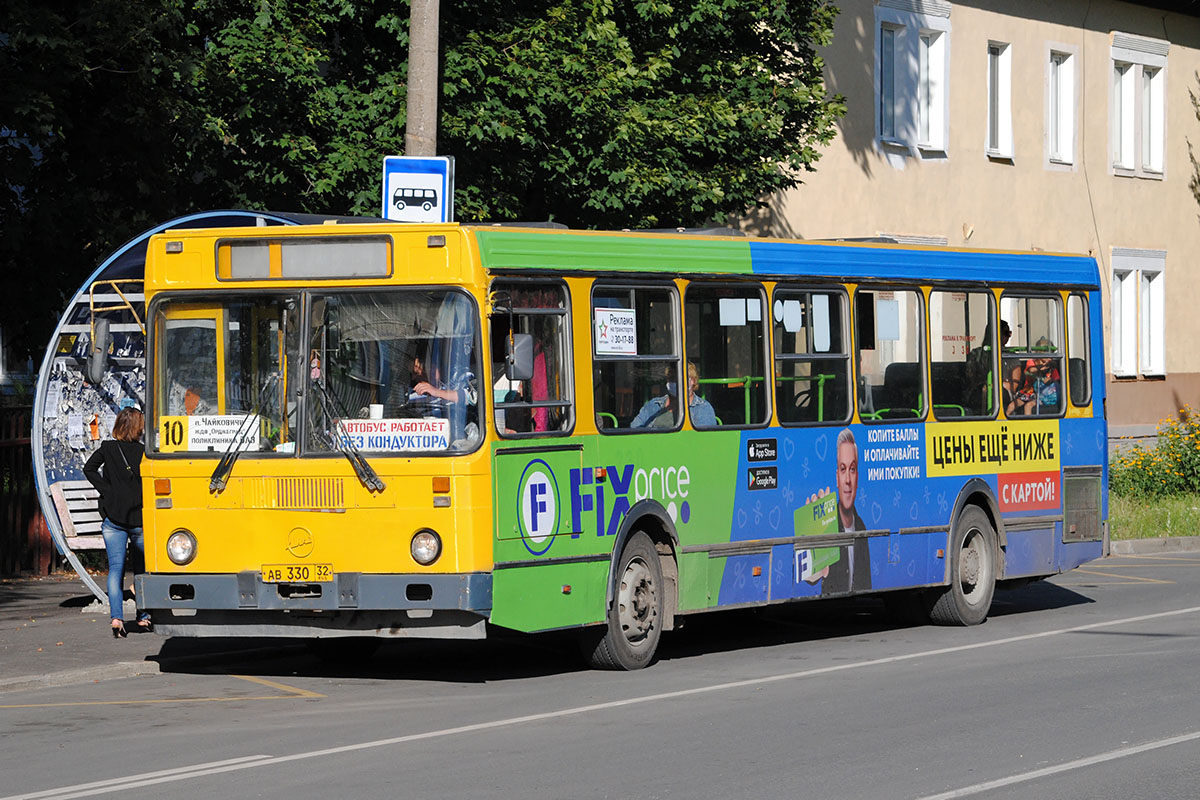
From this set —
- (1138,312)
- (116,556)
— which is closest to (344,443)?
(116,556)

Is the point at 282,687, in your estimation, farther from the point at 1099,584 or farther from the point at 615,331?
the point at 1099,584

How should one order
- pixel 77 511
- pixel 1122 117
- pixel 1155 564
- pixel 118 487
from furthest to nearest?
1. pixel 1122 117
2. pixel 1155 564
3. pixel 77 511
4. pixel 118 487

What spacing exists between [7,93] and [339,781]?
987 centimetres

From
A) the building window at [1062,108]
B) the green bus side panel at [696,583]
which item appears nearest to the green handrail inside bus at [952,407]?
the green bus side panel at [696,583]

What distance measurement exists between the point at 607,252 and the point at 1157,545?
12891 mm

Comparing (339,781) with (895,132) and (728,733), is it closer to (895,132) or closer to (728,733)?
(728,733)

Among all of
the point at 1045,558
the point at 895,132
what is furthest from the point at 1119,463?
the point at 1045,558

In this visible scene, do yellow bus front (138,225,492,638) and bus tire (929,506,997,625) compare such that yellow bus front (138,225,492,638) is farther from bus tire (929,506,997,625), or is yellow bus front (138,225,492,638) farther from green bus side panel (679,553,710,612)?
bus tire (929,506,997,625)

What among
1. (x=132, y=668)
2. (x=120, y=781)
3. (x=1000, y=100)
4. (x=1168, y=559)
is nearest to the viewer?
(x=120, y=781)

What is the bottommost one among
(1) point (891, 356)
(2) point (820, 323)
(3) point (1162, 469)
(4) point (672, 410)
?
(3) point (1162, 469)

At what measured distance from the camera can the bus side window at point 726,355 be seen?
13.2 metres

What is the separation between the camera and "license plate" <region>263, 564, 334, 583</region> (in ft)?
37.8

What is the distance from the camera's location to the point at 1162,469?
27719 mm

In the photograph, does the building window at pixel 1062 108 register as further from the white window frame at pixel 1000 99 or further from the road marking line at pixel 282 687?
the road marking line at pixel 282 687
